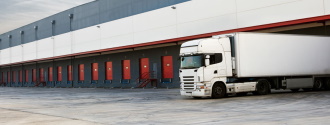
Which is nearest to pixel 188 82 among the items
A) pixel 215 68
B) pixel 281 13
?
pixel 215 68

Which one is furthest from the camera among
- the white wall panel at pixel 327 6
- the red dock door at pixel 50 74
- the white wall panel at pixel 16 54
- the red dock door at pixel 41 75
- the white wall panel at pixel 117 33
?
the white wall panel at pixel 16 54

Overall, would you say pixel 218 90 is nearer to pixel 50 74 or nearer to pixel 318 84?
pixel 318 84

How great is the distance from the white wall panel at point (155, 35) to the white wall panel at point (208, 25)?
39.1 inches

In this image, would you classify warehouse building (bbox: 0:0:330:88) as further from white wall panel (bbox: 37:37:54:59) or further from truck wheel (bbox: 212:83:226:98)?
truck wheel (bbox: 212:83:226:98)

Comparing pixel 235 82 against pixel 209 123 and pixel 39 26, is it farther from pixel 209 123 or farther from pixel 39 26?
pixel 39 26

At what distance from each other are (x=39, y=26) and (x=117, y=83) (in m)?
21.2

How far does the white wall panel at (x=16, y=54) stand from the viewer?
202 feet

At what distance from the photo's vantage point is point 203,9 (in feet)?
99.4

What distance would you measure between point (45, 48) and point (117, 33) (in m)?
17.8

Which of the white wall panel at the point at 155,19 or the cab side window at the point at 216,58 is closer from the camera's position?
the cab side window at the point at 216,58

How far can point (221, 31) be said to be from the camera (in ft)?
91.2

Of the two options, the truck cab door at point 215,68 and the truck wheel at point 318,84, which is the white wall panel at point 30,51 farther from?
the truck wheel at point 318,84

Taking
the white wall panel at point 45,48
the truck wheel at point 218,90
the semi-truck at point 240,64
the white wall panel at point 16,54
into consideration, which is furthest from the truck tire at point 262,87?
the white wall panel at point 16,54

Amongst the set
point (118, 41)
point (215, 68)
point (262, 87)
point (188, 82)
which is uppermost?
point (118, 41)
